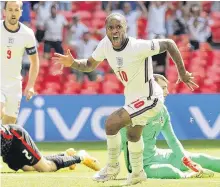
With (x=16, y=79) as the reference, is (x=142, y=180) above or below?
below

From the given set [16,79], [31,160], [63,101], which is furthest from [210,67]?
[31,160]

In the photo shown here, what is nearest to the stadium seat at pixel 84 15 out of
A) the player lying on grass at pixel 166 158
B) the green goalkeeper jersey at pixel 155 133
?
the player lying on grass at pixel 166 158

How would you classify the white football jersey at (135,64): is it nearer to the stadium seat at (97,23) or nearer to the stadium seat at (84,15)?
the stadium seat at (97,23)

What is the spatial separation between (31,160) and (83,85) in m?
8.34

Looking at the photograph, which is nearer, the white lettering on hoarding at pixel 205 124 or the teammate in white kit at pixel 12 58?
the teammate in white kit at pixel 12 58

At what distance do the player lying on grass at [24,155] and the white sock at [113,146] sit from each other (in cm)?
115

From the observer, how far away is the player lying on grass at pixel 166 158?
9.16m

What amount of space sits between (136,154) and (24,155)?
5.16ft

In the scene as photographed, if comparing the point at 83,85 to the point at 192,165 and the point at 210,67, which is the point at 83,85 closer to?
the point at 210,67

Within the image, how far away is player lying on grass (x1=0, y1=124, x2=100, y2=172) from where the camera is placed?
9242mm

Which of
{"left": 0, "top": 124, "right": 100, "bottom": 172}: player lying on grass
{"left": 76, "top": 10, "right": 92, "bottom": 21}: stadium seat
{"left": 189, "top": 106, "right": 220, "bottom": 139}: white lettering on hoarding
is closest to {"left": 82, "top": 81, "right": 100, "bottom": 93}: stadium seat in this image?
{"left": 76, "top": 10, "right": 92, "bottom": 21}: stadium seat

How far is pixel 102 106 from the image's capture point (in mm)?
15875

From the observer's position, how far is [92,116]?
15.9m

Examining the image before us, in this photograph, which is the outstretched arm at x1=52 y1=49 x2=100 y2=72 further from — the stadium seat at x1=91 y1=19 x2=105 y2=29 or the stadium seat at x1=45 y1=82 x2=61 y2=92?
the stadium seat at x1=91 y1=19 x2=105 y2=29
